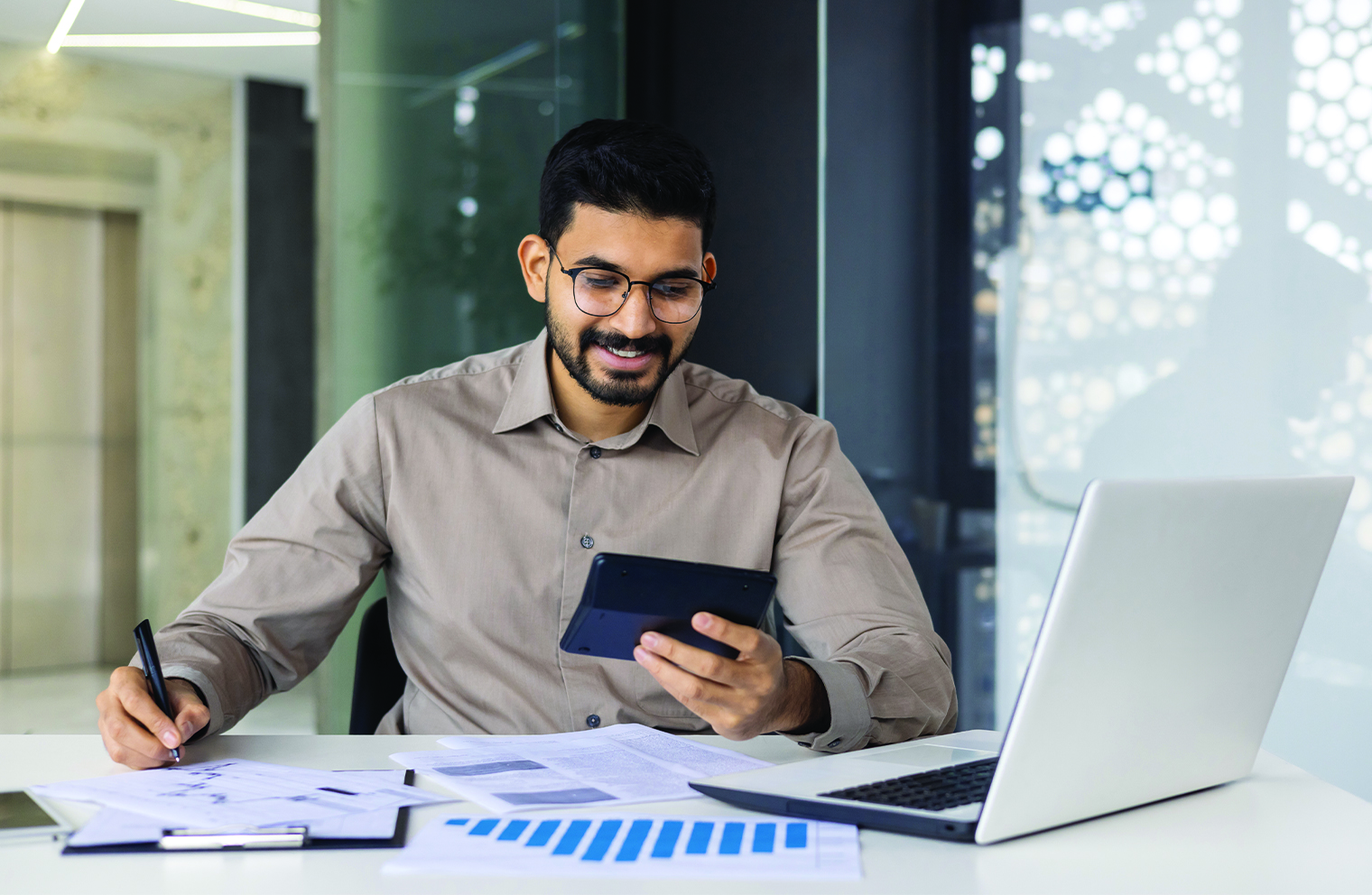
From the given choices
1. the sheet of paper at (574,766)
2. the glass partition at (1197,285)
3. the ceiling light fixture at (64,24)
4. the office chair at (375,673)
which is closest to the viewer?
the sheet of paper at (574,766)

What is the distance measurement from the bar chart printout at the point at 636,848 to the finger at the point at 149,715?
36cm

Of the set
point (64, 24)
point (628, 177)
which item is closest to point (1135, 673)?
point (628, 177)

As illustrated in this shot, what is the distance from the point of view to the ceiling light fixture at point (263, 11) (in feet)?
13.7

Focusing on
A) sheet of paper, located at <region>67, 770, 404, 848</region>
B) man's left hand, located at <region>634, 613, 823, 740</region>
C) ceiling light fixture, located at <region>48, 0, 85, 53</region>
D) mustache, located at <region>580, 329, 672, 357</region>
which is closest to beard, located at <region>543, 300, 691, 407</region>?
mustache, located at <region>580, 329, 672, 357</region>

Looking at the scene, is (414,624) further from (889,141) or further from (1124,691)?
(889,141)

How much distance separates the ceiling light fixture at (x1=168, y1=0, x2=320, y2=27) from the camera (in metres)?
4.17

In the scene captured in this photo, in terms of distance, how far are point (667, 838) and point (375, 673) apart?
0.88 meters

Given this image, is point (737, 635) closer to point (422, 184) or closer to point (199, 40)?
point (422, 184)

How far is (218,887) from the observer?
32.1 inches

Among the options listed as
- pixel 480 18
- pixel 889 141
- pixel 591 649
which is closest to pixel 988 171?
pixel 889 141

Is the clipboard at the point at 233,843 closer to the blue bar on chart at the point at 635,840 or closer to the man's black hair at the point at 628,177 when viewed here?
the blue bar on chart at the point at 635,840

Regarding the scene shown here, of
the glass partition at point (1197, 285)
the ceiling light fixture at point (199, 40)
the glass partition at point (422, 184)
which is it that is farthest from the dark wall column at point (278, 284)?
the glass partition at point (1197, 285)

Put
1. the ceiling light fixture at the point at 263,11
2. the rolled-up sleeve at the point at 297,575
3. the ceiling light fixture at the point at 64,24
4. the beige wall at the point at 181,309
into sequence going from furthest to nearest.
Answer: the beige wall at the point at 181,309, the ceiling light fixture at the point at 263,11, the ceiling light fixture at the point at 64,24, the rolled-up sleeve at the point at 297,575

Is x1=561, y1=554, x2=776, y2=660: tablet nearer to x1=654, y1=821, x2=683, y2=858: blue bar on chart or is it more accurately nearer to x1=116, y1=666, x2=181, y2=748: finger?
x1=654, y1=821, x2=683, y2=858: blue bar on chart
